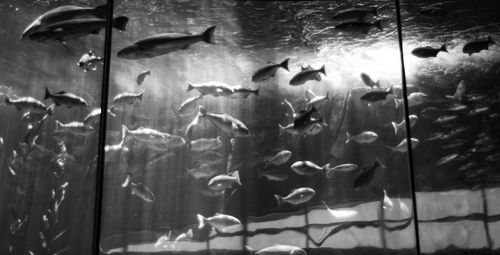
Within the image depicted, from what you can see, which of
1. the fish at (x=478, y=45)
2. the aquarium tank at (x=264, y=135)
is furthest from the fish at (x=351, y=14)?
the aquarium tank at (x=264, y=135)

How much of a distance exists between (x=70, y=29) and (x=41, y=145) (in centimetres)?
866

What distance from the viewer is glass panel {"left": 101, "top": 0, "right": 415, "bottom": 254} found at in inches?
343

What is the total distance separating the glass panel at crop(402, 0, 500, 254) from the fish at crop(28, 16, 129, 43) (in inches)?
323

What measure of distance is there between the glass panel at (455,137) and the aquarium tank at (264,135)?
5cm

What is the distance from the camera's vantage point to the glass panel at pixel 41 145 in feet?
29.0

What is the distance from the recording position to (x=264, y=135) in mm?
11062

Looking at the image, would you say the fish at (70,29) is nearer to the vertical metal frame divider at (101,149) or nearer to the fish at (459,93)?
the vertical metal frame divider at (101,149)

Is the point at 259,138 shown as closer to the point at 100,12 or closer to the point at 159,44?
the point at 159,44

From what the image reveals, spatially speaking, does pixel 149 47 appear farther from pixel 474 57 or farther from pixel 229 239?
pixel 474 57

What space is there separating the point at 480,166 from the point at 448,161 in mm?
1587

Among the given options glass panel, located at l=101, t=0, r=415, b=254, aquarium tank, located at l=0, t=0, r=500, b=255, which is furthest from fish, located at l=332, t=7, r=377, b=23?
aquarium tank, located at l=0, t=0, r=500, b=255

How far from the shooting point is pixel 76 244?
39.0 ft

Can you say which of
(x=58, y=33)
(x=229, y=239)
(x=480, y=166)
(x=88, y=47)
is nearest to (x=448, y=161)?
(x=480, y=166)

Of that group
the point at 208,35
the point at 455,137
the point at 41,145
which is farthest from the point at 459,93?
the point at 41,145
